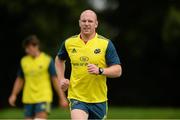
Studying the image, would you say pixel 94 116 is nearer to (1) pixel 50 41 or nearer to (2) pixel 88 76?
(2) pixel 88 76

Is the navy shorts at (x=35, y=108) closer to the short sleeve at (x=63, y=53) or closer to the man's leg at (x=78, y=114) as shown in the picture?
the short sleeve at (x=63, y=53)

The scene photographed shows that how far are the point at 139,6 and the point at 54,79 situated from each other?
67.1 ft

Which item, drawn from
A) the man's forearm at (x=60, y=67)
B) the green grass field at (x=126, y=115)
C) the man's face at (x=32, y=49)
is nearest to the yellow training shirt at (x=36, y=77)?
the man's face at (x=32, y=49)

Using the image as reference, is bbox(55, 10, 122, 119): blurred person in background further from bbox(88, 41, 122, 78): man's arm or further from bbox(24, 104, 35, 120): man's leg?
bbox(24, 104, 35, 120): man's leg

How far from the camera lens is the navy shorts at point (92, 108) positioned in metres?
10.3

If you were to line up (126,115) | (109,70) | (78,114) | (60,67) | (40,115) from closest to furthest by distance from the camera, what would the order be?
1. (109,70)
2. (78,114)
3. (60,67)
4. (40,115)
5. (126,115)

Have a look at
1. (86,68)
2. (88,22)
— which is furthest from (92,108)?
(88,22)

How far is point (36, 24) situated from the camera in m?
32.2

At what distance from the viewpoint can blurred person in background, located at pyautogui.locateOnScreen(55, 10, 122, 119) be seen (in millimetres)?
10289

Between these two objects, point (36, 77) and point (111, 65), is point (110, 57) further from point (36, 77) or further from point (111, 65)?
point (36, 77)

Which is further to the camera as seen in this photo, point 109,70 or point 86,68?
point 86,68

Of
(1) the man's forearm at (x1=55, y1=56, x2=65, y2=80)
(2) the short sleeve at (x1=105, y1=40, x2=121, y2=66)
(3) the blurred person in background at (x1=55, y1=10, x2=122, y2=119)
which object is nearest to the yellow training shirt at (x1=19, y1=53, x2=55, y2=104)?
(1) the man's forearm at (x1=55, y1=56, x2=65, y2=80)

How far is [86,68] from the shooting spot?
1034 centimetres

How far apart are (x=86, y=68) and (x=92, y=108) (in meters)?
0.58
